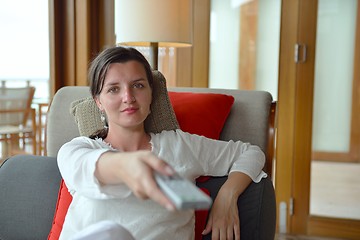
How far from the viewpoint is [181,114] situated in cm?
159

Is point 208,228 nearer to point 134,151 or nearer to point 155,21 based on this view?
point 134,151

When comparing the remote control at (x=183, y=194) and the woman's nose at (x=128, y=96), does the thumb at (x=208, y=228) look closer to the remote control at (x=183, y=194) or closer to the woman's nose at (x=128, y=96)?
the woman's nose at (x=128, y=96)

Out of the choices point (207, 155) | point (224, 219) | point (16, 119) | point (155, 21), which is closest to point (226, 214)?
point (224, 219)

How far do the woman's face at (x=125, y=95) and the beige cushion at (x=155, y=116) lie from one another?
16cm

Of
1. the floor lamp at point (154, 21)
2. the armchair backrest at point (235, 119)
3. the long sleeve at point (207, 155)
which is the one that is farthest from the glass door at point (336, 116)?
the long sleeve at point (207, 155)

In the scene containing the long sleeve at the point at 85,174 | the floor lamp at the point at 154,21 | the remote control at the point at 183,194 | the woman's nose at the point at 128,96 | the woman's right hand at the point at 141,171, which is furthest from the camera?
the floor lamp at the point at 154,21

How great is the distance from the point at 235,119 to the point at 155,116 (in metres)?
0.32

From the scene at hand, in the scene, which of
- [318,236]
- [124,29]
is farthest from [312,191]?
[124,29]

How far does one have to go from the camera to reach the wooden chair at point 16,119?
2352 mm

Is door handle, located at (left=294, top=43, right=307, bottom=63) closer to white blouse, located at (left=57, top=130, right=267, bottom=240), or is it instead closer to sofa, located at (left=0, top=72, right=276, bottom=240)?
sofa, located at (left=0, top=72, right=276, bottom=240)

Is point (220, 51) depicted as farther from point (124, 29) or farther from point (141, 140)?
point (141, 140)

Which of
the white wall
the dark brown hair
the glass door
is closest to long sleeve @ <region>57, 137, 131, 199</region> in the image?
the dark brown hair

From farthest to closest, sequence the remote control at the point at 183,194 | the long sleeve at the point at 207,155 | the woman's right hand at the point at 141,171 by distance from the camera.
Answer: the long sleeve at the point at 207,155, the woman's right hand at the point at 141,171, the remote control at the point at 183,194

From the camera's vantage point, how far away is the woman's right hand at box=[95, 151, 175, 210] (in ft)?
2.42
